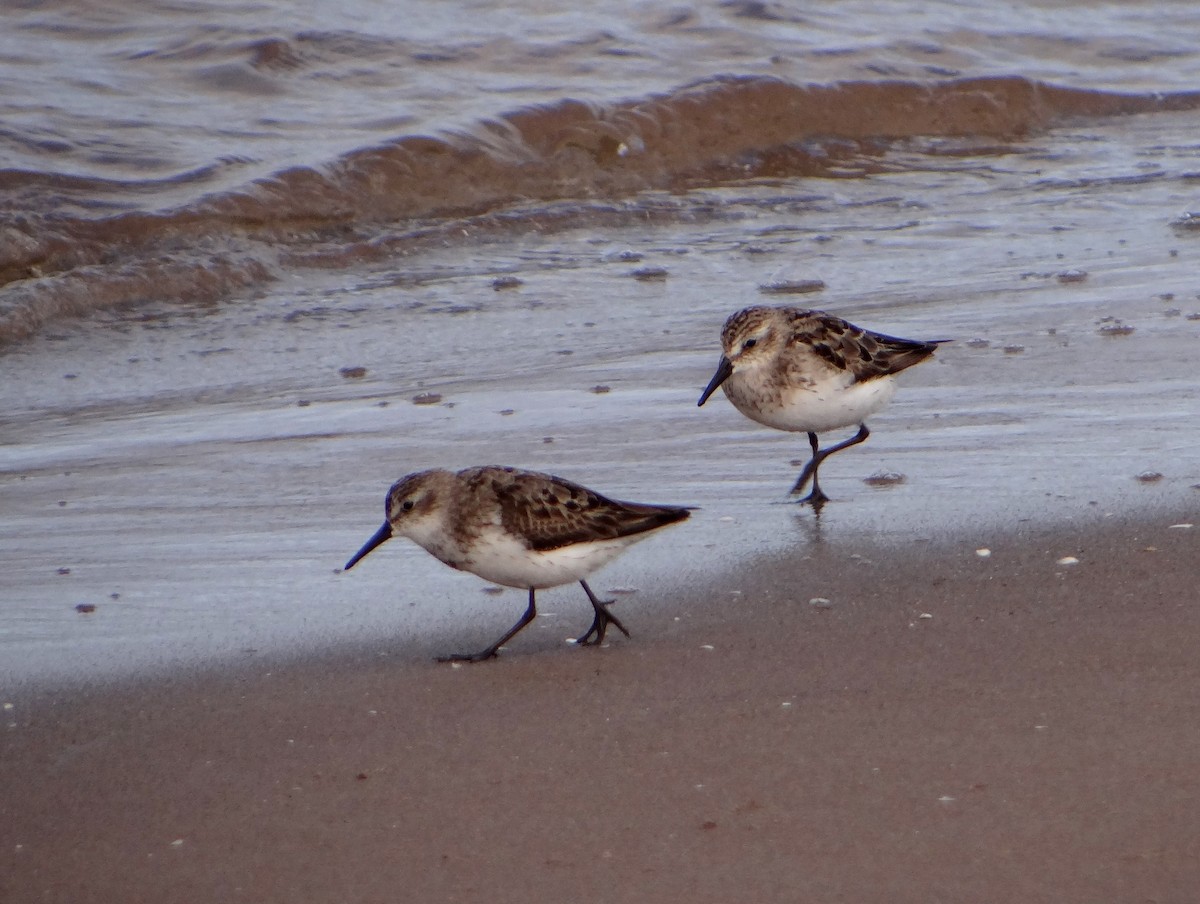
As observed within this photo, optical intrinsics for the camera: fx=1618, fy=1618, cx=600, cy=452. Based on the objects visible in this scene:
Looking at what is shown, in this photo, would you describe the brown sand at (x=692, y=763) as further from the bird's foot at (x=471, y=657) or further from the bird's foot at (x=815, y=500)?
the bird's foot at (x=815, y=500)

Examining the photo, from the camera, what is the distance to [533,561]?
13.4 feet

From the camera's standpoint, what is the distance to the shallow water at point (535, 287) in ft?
15.9

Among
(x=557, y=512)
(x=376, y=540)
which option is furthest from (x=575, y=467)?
(x=557, y=512)

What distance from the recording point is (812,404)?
5.34m

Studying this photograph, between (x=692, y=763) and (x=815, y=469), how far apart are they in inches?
81.3

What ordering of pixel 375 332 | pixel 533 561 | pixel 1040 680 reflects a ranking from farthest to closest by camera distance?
pixel 375 332 → pixel 533 561 → pixel 1040 680

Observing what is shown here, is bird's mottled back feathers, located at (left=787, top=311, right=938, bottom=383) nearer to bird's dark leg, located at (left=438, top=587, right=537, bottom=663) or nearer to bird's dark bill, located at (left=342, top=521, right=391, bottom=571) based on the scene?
bird's dark leg, located at (left=438, top=587, right=537, bottom=663)

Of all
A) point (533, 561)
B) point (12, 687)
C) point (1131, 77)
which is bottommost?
point (12, 687)

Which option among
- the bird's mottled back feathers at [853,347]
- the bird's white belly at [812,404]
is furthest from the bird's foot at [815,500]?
the bird's mottled back feathers at [853,347]

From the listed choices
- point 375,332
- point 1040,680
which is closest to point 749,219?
point 375,332

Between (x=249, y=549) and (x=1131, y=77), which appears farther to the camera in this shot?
(x=1131, y=77)

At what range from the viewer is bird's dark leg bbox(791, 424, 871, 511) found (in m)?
5.20

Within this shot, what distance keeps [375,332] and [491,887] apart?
15.8 ft

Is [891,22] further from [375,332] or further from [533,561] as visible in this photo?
[533,561]
